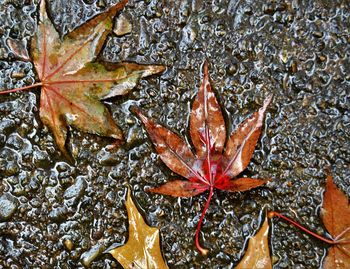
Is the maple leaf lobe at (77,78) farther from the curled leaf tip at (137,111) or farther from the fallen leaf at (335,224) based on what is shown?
the fallen leaf at (335,224)

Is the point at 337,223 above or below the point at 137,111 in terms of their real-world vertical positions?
below

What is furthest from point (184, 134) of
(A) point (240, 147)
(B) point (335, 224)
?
(B) point (335, 224)

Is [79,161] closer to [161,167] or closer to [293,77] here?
[161,167]

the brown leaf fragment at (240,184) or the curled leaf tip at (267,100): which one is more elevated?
the curled leaf tip at (267,100)

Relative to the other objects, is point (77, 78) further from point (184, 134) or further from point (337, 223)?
point (337, 223)

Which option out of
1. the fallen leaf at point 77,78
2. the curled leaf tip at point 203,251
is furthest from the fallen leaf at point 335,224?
the fallen leaf at point 77,78

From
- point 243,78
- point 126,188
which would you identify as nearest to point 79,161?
point 126,188
